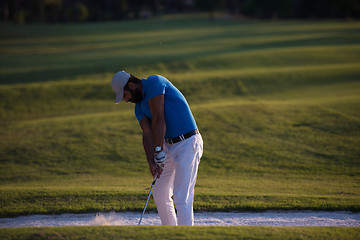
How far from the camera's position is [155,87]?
17.1 ft

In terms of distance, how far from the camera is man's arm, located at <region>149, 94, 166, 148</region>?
5191 millimetres

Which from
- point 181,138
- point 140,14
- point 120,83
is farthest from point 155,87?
point 140,14

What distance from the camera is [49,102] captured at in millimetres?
18766

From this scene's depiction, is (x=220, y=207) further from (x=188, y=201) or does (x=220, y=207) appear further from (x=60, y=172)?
(x=60, y=172)

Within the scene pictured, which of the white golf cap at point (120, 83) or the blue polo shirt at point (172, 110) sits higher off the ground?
the white golf cap at point (120, 83)

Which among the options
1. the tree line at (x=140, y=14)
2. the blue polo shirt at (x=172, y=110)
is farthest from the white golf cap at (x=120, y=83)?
the tree line at (x=140, y=14)

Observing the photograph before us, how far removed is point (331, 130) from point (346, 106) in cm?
222

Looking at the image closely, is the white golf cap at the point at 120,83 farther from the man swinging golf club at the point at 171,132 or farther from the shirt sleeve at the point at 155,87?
the shirt sleeve at the point at 155,87

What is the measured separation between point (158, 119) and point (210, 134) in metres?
7.79

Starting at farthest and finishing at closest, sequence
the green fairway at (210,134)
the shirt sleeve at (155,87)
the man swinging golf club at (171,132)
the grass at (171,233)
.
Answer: the green fairway at (210,134), the man swinging golf club at (171,132), the shirt sleeve at (155,87), the grass at (171,233)

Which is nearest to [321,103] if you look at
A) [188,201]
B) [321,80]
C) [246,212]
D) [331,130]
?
[331,130]

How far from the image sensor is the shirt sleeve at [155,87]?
519cm

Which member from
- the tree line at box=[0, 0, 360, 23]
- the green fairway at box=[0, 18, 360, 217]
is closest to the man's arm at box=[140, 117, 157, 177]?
the green fairway at box=[0, 18, 360, 217]

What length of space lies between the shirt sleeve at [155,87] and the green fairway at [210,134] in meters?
2.75
